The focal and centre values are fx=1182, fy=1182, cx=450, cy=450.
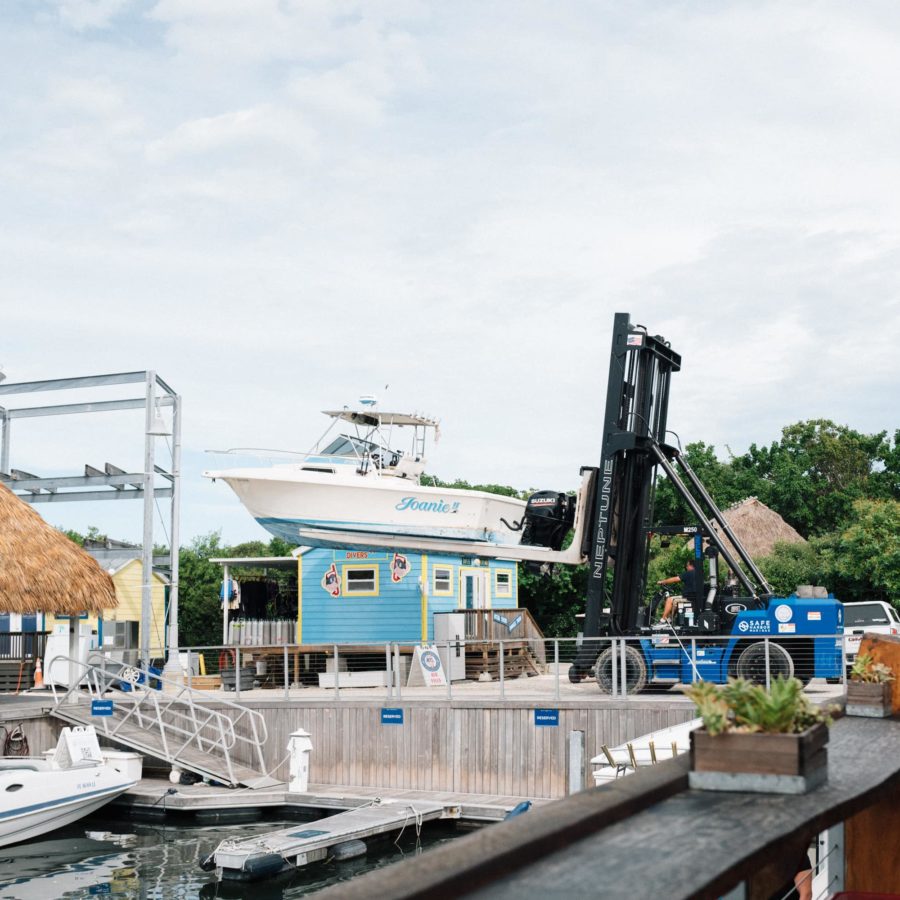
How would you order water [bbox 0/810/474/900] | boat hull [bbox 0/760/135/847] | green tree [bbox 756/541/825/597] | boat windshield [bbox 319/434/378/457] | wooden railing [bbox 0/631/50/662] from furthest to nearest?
green tree [bbox 756/541/825/597]
boat windshield [bbox 319/434/378/457]
wooden railing [bbox 0/631/50/662]
boat hull [bbox 0/760/135/847]
water [bbox 0/810/474/900]

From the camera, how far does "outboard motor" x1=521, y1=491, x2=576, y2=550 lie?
21.0 metres

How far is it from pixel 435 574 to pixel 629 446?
31.9ft

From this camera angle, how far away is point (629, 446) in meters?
19.0

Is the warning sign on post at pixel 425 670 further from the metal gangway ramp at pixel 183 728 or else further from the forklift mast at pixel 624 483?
the forklift mast at pixel 624 483

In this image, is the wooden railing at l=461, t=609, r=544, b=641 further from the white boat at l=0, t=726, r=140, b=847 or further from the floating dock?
the white boat at l=0, t=726, r=140, b=847

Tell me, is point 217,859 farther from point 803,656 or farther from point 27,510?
point 27,510

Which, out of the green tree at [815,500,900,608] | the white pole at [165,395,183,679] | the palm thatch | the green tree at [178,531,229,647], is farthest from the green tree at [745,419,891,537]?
the white pole at [165,395,183,679]

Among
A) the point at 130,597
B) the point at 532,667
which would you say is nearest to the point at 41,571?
the point at 532,667

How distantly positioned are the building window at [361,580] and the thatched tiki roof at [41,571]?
224 inches

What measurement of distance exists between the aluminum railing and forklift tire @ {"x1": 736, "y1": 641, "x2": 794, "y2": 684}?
0.01m

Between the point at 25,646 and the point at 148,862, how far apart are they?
1220cm

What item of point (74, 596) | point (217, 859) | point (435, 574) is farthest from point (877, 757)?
point (435, 574)

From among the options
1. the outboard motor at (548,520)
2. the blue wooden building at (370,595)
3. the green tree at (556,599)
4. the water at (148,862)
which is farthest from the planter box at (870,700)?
the green tree at (556,599)

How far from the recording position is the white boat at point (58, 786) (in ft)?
54.6
